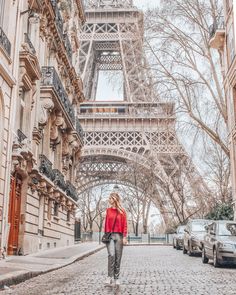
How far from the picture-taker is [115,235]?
8.38 meters

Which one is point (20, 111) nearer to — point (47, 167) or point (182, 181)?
point (47, 167)

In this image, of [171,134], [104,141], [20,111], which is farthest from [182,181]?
[20,111]

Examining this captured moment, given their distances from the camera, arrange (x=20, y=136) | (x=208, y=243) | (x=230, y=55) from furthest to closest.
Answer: (x=230, y=55) < (x=20, y=136) < (x=208, y=243)

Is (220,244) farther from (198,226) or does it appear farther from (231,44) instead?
(231,44)

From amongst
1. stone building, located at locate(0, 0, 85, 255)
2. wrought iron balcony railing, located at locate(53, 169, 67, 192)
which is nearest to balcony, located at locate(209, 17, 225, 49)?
stone building, located at locate(0, 0, 85, 255)

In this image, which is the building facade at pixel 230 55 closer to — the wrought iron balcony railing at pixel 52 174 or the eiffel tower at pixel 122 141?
the wrought iron balcony railing at pixel 52 174

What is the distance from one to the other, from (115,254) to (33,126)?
418 inches

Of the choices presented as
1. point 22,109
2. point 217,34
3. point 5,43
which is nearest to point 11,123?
point 5,43

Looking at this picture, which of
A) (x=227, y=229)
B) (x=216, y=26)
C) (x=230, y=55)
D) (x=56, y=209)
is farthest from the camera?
(x=56, y=209)

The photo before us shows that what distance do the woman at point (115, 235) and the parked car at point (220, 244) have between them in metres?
5.75

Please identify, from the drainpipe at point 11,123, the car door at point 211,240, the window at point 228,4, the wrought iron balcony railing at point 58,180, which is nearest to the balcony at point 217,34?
the window at point 228,4

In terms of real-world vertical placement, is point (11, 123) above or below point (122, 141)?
below

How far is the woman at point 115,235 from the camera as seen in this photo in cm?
827

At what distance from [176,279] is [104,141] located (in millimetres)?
38894
